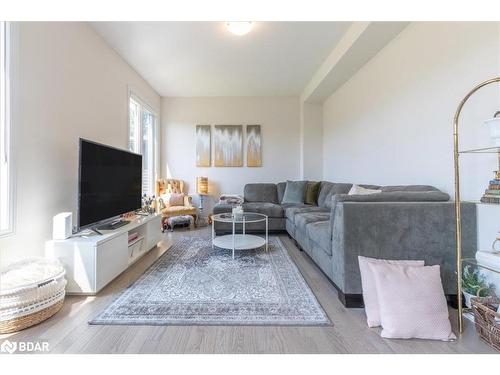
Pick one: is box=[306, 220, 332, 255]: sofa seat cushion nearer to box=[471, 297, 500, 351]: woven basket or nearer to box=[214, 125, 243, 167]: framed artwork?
box=[471, 297, 500, 351]: woven basket

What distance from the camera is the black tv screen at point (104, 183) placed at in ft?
6.63

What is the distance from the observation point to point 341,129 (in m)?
4.11

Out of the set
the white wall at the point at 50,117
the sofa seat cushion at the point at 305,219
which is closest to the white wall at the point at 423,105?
the sofa seat cushion at the point at 305,219

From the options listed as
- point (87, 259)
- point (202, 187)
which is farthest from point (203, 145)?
point (87, 259)

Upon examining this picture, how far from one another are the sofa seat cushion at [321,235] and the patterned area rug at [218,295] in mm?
365

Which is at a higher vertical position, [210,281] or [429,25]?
[429,25]

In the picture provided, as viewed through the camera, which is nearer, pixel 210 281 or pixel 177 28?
pixel 210 281

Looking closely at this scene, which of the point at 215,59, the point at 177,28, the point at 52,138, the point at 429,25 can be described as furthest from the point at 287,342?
the point at 215,59

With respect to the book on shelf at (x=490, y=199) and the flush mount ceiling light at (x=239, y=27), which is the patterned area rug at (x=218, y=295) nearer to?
the book on shelf at (x=490, y=199)

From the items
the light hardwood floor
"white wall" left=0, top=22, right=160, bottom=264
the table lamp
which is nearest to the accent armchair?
the table lamp

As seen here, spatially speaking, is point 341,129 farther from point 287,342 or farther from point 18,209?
point 18,209

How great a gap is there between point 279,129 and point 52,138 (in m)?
3.93

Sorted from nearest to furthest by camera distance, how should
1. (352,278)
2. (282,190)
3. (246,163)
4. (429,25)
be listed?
(352,278) < (429,25) < (282,190) < (246,163)

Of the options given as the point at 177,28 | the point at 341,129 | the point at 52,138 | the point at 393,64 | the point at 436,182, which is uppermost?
the point at 177,28
